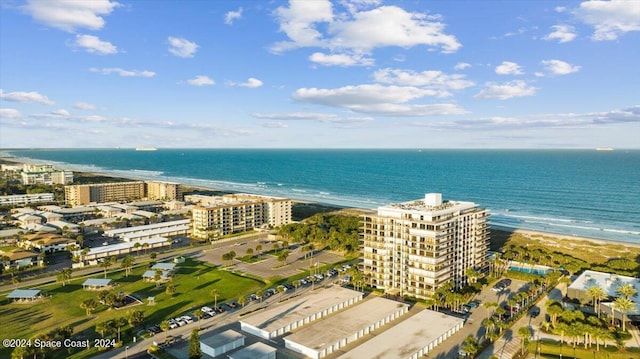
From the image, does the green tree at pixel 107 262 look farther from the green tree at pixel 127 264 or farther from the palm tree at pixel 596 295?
the palm tree at pixel 596 295

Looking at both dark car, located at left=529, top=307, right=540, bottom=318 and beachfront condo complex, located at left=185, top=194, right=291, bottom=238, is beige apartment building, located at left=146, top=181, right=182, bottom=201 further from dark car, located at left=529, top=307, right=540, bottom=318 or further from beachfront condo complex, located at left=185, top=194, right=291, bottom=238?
dark car, located at left=529, top=307, right=540, bottom=318

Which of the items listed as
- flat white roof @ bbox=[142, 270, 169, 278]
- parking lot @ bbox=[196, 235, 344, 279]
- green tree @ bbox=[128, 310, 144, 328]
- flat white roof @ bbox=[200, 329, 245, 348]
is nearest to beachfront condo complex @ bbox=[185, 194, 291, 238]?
parking lot @ bbox=[196, 235, 344, 279]

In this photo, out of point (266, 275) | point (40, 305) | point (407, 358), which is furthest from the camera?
point (266, 275)

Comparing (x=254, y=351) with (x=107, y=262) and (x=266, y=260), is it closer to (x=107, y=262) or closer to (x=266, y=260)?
(x=266, y=260)

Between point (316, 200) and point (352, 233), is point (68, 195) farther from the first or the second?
point (352, 233)

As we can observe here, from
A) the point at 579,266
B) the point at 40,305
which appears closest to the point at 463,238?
the point at 579,266

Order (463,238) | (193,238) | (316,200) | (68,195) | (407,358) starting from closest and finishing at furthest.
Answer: (407,358), (463,238), (193,238), (68,195), (316,200)
